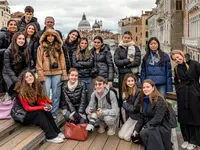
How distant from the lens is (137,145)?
4270 millimetres

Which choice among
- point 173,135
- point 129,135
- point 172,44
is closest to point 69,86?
point 129,135

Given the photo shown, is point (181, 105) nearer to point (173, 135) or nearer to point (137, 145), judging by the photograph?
point (173, 135)

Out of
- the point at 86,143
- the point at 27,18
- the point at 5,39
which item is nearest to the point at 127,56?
the point at 86,143

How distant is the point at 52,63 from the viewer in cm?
491

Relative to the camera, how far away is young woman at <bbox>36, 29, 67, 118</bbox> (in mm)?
4875

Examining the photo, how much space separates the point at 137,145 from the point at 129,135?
0.21 metres

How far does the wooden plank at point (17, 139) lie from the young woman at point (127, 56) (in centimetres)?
160

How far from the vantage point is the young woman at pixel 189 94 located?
442 cm

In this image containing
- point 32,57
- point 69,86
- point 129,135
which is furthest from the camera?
point 32,57

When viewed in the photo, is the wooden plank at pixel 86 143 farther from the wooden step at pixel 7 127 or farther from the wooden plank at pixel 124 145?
the wooden step at pixel 7 127

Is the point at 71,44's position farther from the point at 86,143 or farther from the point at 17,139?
the point at 17,139

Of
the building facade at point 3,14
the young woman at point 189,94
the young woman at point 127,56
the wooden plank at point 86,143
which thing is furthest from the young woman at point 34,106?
the building facade at point 3,14

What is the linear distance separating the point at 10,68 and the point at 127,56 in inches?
73.9

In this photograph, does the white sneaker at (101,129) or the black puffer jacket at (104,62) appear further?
the black puffer jacket at (104,62)
